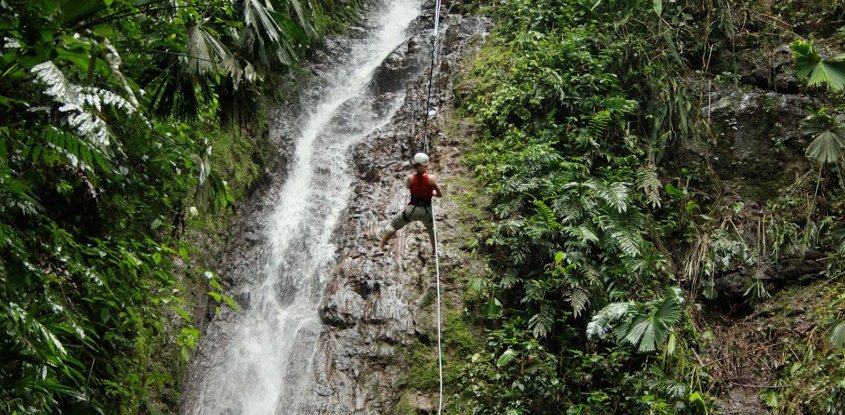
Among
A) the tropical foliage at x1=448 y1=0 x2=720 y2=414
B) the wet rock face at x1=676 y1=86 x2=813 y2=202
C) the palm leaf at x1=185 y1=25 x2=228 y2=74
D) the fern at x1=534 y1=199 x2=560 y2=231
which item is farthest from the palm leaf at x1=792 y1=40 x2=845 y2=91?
the palm leaf at x1=185 y1=25 x2=228 y2=74

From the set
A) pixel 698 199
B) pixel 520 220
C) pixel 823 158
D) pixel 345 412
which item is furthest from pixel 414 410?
pixel 823 158

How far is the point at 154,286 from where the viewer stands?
6.46 metres

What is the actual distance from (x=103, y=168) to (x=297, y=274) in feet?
20.9

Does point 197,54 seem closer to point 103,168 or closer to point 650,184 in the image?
point 103,168

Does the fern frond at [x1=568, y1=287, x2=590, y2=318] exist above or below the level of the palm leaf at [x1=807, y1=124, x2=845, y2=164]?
below

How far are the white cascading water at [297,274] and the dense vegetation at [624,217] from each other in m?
2.46

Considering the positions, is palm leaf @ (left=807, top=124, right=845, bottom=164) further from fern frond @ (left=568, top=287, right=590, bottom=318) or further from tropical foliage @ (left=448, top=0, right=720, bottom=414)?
fern frond @ (left=568, top=287, right=590, bottom=318)

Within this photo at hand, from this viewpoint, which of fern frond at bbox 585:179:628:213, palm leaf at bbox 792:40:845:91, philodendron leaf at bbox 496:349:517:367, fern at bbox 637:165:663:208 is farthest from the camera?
fern at bbox 637:165:663:208

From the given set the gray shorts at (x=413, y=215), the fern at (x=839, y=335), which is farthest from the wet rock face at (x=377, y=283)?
the fern at (x=839, y=335)

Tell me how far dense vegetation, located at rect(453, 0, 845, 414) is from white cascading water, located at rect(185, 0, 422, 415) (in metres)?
2.46

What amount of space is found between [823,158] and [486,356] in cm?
425

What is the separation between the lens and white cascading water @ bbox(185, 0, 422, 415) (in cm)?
786

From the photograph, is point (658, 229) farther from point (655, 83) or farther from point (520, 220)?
point (655, 83)

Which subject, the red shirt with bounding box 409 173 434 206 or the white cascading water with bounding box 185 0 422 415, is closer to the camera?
the red shirt with bounding box 409 173 434 206
